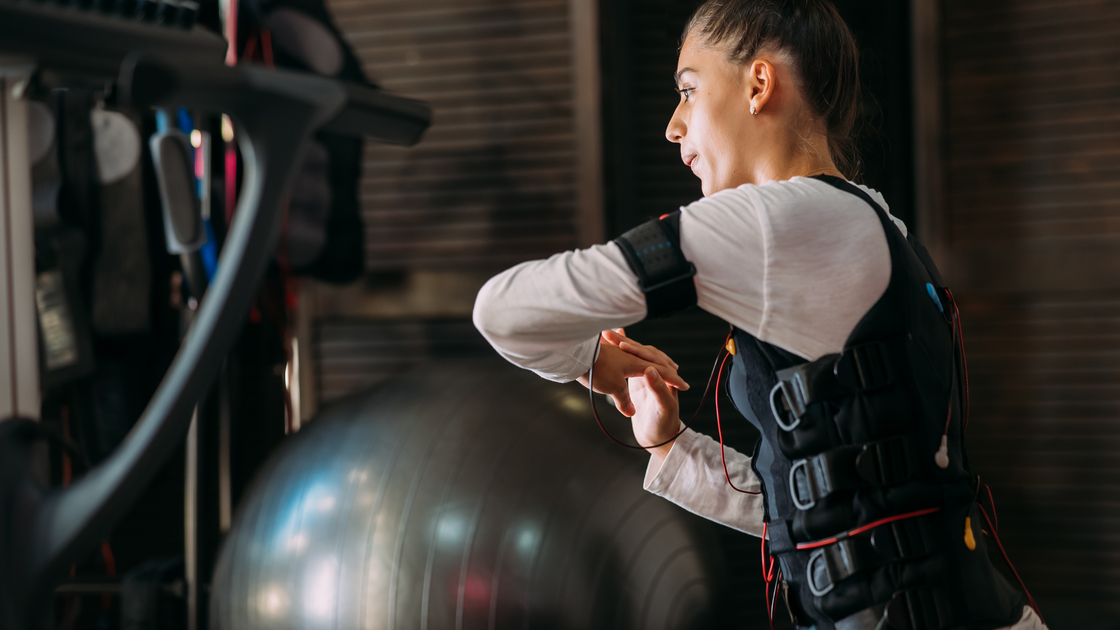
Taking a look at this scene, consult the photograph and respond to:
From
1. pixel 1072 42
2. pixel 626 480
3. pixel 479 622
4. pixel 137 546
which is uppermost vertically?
pixel 1072 42

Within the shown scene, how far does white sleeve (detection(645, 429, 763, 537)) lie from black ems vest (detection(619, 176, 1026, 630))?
15 centimetres

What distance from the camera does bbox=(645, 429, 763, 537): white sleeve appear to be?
0.82 metres

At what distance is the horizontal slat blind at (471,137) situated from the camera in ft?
6.56

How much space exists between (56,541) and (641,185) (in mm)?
A: 1369

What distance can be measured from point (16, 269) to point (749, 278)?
3.71 feet

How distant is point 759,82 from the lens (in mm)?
705

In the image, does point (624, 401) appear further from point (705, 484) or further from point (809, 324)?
point (809, 324)

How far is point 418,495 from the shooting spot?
A: 1193 millimetres

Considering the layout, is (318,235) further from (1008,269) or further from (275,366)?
(1008,269)

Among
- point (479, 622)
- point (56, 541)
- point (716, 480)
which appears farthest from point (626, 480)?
point (56, 541)

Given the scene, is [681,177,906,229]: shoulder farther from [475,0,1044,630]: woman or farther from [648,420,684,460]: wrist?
[648,420,684,460]: wrist

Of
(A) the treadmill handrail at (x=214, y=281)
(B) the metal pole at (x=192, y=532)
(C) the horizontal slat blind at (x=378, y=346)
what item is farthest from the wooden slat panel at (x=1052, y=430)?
→ (B) the metal pole at (x=192, y=532)

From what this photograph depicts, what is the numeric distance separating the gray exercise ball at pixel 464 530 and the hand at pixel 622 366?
17.0 inches

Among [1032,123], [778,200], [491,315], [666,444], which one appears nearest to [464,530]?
[666,444]
